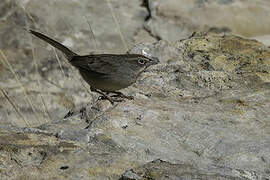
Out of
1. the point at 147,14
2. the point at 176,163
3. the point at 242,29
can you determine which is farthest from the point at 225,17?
the point at 176,163

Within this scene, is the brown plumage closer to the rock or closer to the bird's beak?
the bird's beak

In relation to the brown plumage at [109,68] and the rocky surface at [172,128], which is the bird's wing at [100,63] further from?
the rocky surface at [172,128]

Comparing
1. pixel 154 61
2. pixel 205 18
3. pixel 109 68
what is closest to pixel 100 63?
pixel 109 68

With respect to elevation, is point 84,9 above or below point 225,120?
below

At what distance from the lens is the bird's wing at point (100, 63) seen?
5.84 meters

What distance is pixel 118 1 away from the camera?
32.3 ft

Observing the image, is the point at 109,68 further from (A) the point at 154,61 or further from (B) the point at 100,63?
(A) the point at 154,61

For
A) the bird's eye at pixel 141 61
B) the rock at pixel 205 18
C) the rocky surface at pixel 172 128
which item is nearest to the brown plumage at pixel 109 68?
the bird's eye at pixel 141 61

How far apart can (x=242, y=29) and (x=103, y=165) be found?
6.59m

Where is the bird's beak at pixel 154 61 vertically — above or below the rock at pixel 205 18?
above

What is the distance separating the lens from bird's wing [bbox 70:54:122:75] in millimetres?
5844

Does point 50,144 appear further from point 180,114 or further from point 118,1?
point 118,1

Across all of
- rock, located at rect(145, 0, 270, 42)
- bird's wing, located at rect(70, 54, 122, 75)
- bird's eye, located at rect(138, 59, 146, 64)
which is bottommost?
rock, located at rect(145, 0, 270, 42)

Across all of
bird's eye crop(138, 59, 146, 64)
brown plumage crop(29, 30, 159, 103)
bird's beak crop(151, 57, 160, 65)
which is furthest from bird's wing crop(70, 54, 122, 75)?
bird's beak crop(151, 57, 160, 65)
